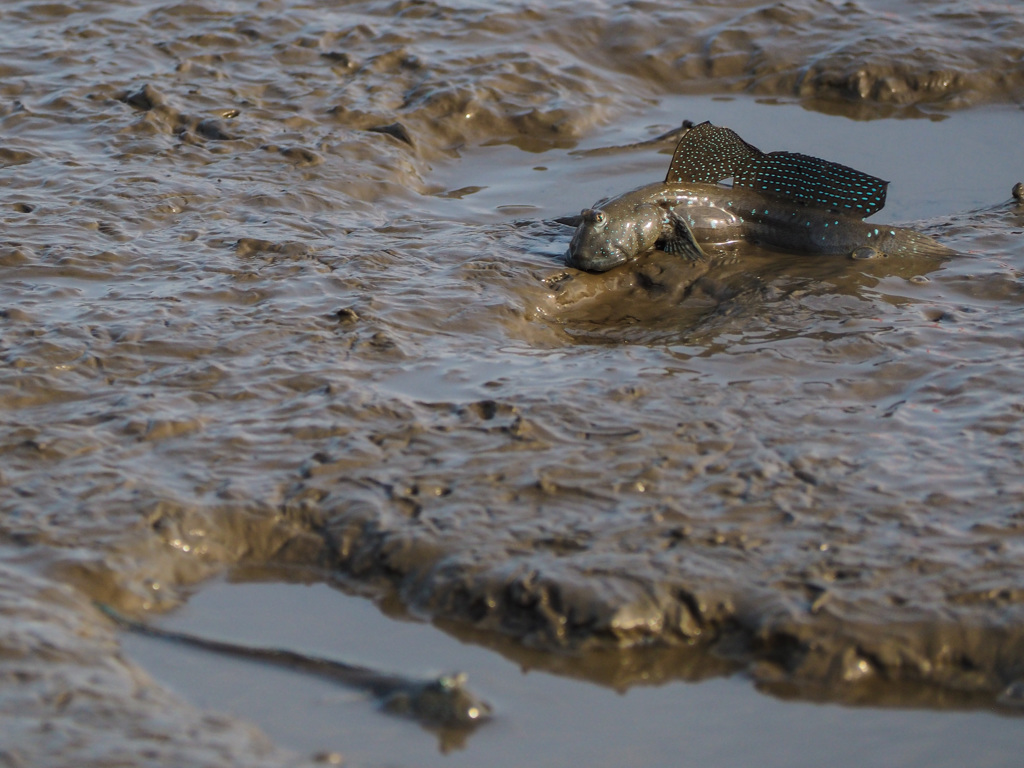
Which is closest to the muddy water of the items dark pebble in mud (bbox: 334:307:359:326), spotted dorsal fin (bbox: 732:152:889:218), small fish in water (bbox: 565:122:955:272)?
dark pebble in mud (bbox: 334:307:359:326)

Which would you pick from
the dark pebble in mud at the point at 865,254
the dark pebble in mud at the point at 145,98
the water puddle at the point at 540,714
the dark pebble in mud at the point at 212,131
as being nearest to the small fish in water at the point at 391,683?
the water puddle at the point at 540,714

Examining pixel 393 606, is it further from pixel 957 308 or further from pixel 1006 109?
pixel 1006 109

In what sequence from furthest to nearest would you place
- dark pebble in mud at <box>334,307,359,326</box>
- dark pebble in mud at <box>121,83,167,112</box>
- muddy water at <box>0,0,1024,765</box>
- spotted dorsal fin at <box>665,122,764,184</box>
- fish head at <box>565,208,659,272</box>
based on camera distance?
dark pebble in mud at <box>121,83,167,112</box>, spotted dorsal fin at <box>665,122,764,184</box>, fish head at <box>565,208,659,272</box>, dark pebble in mud at <box>334,307,359,326</box>, muddy water at <box>0,0,1024,765</box>

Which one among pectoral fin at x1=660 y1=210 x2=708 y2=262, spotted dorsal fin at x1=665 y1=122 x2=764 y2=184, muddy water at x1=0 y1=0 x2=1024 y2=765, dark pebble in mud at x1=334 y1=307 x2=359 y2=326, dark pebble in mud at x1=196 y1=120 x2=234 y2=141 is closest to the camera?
muddy water at x1=0 y1=0 x2=1024 y2=765

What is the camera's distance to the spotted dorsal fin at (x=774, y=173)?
4.84 meters

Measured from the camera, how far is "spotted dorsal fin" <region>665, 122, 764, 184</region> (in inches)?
193

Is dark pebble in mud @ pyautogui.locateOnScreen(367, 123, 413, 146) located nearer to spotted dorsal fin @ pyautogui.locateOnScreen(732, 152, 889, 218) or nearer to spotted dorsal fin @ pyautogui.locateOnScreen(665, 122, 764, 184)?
spotted dorsal fin @ pyautogui.locateOnScreen(665, 122, 764, 184)

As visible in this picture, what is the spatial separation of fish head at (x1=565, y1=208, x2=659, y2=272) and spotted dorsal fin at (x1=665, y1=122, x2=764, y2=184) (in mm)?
382

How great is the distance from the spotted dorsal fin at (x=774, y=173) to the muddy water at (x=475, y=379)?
313 mm

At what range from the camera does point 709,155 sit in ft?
16.3

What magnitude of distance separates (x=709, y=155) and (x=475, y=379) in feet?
5.92

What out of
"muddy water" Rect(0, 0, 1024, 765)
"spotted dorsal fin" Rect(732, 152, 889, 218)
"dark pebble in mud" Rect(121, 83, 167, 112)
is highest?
"spotted dorsal fin" Rect(732, 152, 889, 218)

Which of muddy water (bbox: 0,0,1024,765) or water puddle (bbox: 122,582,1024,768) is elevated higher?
muddy water (bbox: 0,0,1024,765)

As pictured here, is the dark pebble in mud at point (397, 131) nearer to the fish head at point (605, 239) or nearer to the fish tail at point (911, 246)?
the fish head at point (605, 239)
